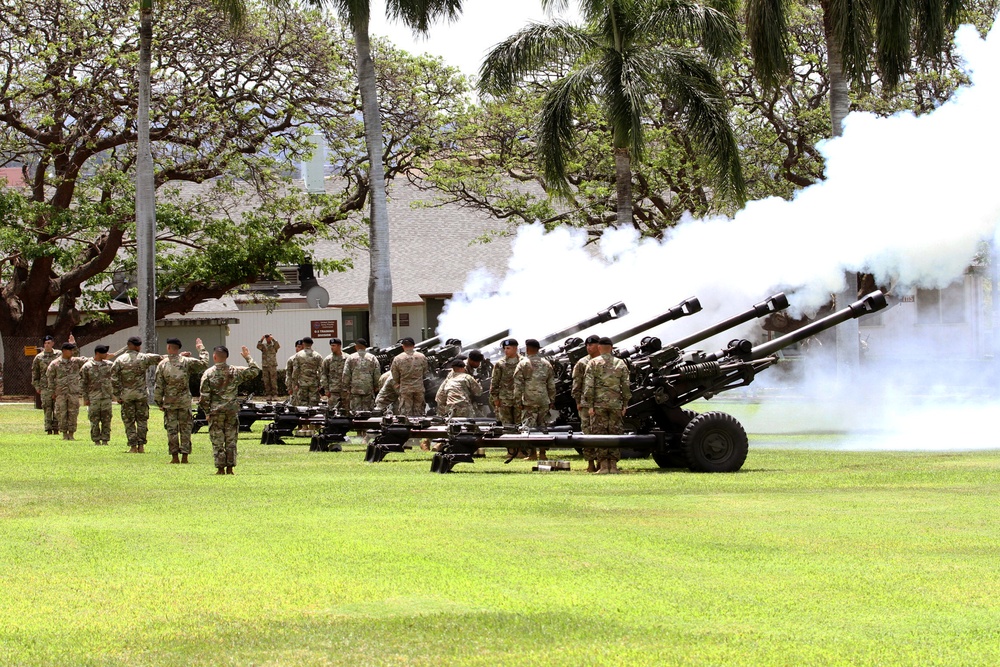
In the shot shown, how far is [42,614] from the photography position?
335 inches

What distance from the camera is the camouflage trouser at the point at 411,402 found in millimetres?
21906

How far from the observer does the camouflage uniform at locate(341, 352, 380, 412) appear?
945 inches

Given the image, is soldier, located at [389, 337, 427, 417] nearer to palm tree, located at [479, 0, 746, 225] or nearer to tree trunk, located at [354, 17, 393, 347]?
tree trunk, located at [354, 17, 393, 347]

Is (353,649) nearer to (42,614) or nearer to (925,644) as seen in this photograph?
(42,614)

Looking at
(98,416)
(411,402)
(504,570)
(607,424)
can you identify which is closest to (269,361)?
(98,416)

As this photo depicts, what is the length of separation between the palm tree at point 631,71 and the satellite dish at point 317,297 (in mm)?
18186

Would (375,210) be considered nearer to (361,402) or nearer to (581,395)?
(361,402)

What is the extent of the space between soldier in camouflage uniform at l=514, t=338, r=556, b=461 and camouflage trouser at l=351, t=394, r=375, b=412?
486cm

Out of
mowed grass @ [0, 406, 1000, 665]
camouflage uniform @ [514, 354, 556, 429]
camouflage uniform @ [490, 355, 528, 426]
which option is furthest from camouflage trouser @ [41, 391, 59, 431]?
camouflage uniform @ [514, 354, 556, 429]

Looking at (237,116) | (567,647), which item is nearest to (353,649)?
(567,647)

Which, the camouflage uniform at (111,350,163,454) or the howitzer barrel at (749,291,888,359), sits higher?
the howitzer barrel at (749,291,888,359)

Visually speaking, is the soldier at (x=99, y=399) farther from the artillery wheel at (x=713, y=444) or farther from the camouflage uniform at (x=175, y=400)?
the artillery wheel at (x=713, y=444)

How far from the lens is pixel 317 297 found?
155 ft

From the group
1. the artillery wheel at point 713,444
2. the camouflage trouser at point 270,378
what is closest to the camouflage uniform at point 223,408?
the artillery wheel at point 713,444
